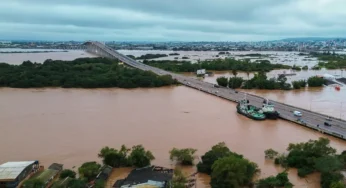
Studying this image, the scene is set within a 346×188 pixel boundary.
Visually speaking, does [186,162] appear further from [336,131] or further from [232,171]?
[336,131]

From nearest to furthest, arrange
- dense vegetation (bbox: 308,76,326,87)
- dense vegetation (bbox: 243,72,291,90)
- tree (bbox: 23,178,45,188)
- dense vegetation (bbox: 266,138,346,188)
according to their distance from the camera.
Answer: tree (bbox: 23,178,45,188) < dense vegetation (bbox: 266,138,346,188) < dense vegetation (bbox: 243,72,291,90) < dense vegetation (bbox: 308,76,326,87)

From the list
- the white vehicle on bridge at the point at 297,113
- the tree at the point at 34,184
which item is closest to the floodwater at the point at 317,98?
the white vehicle on bridge at the point at 297,113

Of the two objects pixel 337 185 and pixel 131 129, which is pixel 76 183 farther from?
pixel 131 129

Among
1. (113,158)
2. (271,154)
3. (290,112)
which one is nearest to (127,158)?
(113,158)

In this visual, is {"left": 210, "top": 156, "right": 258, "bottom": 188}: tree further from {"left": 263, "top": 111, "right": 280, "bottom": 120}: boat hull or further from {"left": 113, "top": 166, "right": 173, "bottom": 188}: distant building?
{"left": 263, "top": 111, "right": 280, "bottom": 120}: boat hull

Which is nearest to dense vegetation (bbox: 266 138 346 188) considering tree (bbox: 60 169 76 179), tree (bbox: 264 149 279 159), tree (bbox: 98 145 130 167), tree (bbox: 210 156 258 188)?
tree (bbox: 264 149 279 159)
